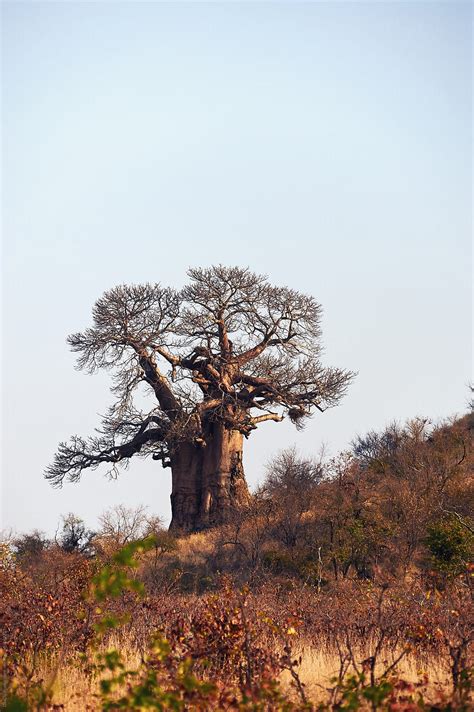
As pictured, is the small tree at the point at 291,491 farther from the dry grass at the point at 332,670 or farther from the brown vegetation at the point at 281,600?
the dry grass at the point at 332,670

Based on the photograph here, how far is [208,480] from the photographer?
29.4 m

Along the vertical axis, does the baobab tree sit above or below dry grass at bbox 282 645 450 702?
above

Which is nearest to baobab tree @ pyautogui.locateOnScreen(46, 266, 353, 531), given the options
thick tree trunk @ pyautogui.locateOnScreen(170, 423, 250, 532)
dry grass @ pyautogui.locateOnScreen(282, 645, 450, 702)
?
thick tree trunk @ pyautogui.locateOnScreen(170, 423, 250, 532)

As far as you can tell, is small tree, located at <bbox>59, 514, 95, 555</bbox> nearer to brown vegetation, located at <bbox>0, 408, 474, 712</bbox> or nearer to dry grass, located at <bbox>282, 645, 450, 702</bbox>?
brown vegetation, located at <bbox>0, 408, 474, 712</bbox>

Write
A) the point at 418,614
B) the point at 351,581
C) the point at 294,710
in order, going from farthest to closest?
the point at 351,581, the point at 418,614, the point at 294,710

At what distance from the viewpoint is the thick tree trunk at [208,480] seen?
1147 inches

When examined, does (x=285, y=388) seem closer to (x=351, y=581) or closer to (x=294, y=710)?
(x=351, y=581)

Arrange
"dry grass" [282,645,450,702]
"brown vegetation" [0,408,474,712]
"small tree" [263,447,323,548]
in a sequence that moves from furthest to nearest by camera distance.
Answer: "small tree" [263,447,323,548]
"dry grass" [282,645,450,702]
"brown vegetation" [0,408,474,712]

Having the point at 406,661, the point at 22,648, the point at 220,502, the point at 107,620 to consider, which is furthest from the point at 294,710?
the point at 220,502

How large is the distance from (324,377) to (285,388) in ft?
4.75

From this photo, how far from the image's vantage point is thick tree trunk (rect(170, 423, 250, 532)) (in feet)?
95.6

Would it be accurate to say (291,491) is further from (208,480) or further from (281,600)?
(281,600)

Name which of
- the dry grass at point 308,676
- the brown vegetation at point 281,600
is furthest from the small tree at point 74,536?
the dry grass at point 308,676

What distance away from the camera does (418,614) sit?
42.4 feet
